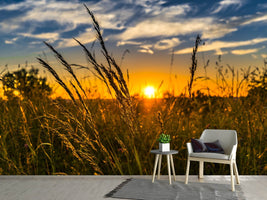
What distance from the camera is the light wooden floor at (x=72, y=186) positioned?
300 centimetres

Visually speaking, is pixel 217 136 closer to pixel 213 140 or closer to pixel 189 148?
pixel 213 140

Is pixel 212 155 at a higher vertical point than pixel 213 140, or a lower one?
lower

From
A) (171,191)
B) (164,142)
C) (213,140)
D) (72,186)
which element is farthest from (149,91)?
(72,186)

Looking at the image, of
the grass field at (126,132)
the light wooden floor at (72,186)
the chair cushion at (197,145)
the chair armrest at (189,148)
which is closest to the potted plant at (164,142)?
the grass field at (126,132)

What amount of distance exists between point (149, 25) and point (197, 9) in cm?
84

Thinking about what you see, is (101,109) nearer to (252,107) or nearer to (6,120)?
(6,120)

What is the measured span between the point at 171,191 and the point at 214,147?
3.29ft

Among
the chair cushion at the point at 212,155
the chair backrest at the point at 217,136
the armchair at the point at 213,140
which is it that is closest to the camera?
the chair cushion at the point at 212,155

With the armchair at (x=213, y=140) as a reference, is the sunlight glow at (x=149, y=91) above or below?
above

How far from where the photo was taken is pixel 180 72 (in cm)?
413

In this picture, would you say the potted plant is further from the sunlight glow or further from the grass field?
the sunlight glow

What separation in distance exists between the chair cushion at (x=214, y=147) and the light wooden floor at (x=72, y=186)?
328mm

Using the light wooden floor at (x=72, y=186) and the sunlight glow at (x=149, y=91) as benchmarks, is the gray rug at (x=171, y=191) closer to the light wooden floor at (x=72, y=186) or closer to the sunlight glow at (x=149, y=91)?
the light wooden floor at (x=72, y=186)

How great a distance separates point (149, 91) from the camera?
402 centimetres
